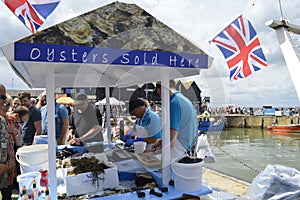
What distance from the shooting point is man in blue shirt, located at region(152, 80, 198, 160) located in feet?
8.09

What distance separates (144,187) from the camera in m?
2.28

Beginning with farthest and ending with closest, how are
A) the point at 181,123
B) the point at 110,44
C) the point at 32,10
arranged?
the point at 181,123 → the point at 32,10 → the point at 110,44

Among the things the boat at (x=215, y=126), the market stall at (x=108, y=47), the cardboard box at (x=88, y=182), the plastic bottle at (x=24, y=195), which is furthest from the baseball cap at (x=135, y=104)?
the boat at (x=215, y=126)

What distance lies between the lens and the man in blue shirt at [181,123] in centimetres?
247

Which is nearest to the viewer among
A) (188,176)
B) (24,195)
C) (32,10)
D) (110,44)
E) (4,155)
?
(24,195)

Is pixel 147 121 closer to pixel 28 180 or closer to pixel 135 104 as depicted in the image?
pixel 135 104

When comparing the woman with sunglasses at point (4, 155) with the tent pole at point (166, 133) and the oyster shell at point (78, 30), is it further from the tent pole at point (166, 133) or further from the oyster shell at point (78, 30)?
the tent pole at point (166, 133)

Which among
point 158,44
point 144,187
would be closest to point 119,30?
point 158,44

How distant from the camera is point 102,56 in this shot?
1.85 meters

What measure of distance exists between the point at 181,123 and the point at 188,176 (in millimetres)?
706

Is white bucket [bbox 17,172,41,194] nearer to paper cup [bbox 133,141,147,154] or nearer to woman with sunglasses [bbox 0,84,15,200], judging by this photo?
woman with sunglasses [bbox 0,84,15,200]

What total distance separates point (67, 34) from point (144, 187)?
60.2 inches

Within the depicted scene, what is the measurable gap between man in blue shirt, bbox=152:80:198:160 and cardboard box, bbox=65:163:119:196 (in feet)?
2.22

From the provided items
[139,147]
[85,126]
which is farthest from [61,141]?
[139,147]
